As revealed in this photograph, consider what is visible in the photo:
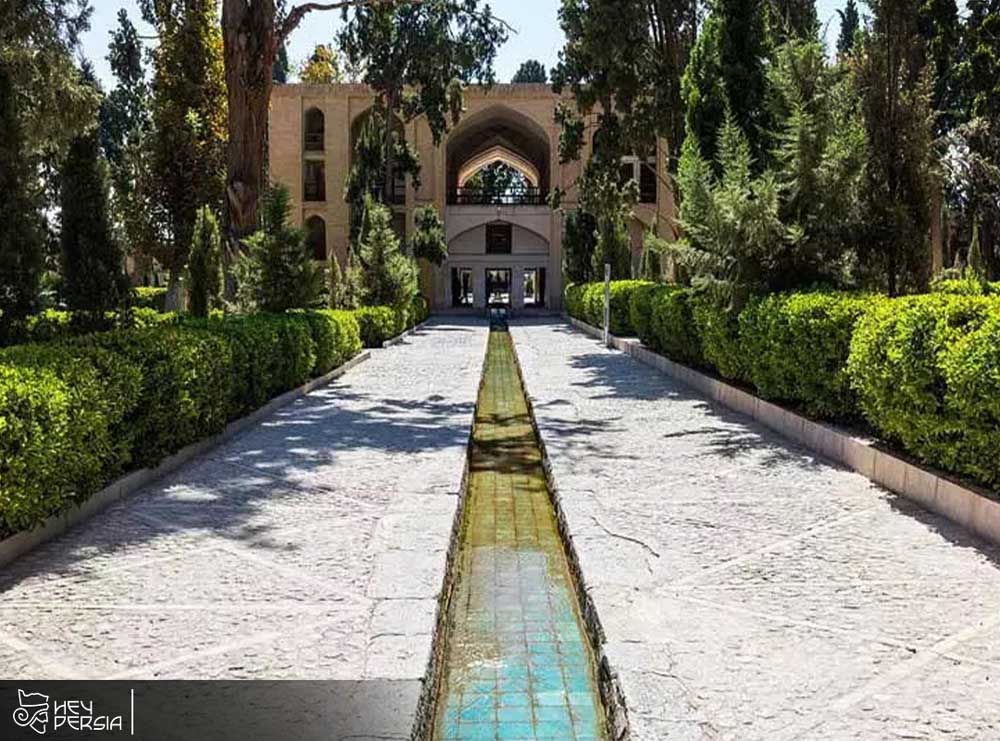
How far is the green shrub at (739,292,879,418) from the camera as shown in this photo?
7883 mm

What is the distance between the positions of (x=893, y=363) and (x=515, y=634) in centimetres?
344

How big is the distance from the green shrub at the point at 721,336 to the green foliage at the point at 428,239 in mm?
22952

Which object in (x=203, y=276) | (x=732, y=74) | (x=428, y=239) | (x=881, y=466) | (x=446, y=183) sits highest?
(x=446, y=183)

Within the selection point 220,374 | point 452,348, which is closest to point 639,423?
point 220,374

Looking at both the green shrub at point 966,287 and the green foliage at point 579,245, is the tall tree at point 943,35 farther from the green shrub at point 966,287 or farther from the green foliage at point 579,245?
the green shrub at point 966,287

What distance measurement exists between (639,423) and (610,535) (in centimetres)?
449

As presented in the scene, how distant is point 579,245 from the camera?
1324 inches

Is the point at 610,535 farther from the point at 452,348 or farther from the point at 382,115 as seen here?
the point at 382,115

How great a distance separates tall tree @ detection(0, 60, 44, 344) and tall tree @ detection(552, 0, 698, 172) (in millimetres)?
13819

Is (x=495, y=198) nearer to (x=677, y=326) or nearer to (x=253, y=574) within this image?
(x=677, y=326)

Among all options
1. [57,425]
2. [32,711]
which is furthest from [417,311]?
[32,711]

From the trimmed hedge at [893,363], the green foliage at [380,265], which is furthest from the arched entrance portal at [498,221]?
the trimmed hedge at [893,363]

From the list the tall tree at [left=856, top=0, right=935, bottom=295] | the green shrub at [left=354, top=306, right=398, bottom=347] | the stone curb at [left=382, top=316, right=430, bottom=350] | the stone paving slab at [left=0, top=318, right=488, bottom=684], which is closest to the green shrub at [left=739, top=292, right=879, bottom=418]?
the tall tree at [left=856, top=0, right=935, bottom=295]

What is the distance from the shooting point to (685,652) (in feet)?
11.8
